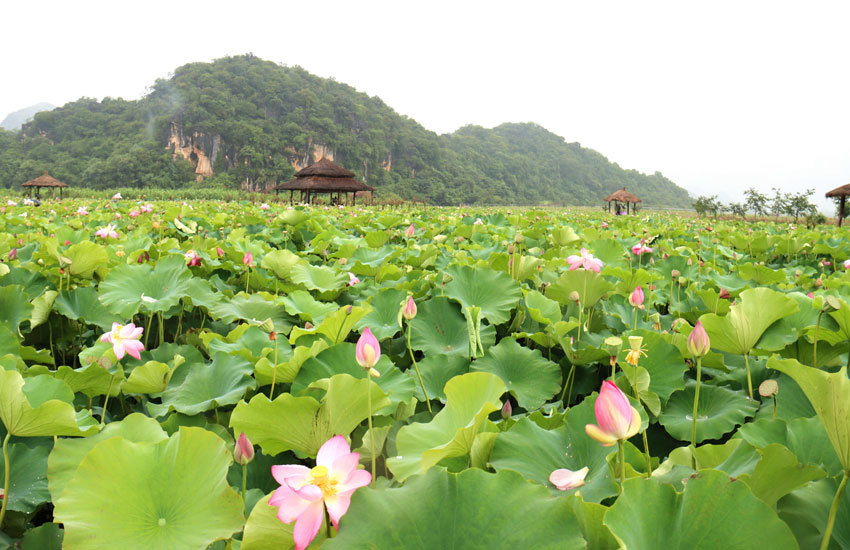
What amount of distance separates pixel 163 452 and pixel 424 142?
64748mm

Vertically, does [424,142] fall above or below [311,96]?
below

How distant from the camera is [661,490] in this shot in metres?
0.41

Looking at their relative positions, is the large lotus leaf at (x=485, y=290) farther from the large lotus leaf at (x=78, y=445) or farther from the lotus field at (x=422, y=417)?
the large lotus leaf at (x=78, y=445)

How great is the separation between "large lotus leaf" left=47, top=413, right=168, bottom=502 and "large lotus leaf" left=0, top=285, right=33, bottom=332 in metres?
0.72

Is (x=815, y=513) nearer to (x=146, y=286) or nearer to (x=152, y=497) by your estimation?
(x=152, y=497)

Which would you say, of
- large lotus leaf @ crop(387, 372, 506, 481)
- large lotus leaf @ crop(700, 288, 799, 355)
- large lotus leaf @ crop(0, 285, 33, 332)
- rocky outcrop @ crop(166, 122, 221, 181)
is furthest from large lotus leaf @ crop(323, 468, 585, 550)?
rocky outcrop @ crop(166, 122, 221, 181)

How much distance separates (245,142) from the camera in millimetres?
51094

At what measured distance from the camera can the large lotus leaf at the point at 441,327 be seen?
1140 mm

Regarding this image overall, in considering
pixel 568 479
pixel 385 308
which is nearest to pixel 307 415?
pixel 568 479

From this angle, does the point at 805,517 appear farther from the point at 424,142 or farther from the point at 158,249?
the point at 424,142

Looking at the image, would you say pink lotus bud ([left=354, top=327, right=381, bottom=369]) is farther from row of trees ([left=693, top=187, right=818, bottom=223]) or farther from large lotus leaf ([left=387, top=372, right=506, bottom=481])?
row of trees ([left=693, top=187, right=818, bottom=223])

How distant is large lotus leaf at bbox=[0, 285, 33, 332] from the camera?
1.16m

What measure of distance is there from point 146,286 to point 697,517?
1416 millimetres

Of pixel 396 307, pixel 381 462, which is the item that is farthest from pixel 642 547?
pixel 396 307
